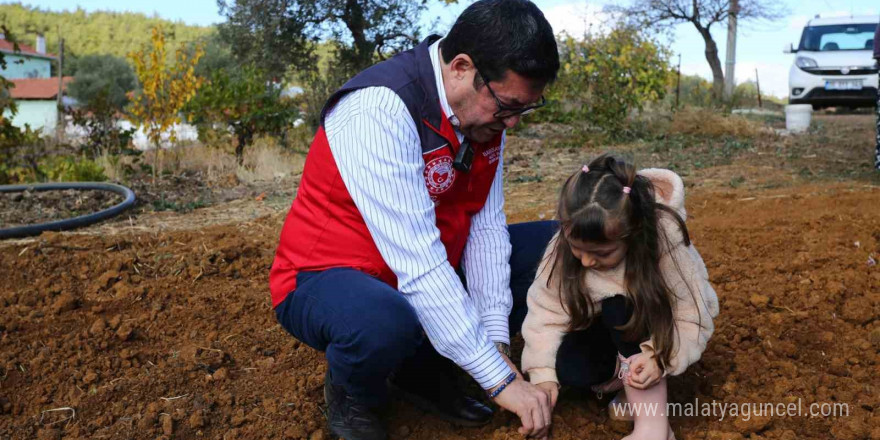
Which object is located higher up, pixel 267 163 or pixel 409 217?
pixel 267 163

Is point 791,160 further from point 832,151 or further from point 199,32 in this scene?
point 199,32

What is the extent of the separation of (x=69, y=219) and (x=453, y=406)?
3.48 metres

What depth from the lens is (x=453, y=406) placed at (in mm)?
2260

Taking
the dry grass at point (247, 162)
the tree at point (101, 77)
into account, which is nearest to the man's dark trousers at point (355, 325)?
the dry grass at point (247, 162)

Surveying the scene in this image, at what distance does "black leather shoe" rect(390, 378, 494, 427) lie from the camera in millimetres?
2242

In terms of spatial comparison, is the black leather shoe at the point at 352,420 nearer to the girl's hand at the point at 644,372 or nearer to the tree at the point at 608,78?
the girl's hand at the point at 644,372

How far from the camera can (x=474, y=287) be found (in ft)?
7.75

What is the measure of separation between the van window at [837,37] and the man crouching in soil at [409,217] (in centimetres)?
1357

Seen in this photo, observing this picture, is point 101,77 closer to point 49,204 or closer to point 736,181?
point 49,204

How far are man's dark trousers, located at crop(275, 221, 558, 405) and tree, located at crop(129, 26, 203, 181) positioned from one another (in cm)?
570

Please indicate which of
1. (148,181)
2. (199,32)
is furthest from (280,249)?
(199,32)

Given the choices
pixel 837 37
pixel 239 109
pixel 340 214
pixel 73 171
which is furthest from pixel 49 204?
pixel 837 37

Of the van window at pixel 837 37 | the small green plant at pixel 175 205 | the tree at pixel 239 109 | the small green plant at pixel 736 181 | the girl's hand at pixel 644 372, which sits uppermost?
the van window at pixel 837 37

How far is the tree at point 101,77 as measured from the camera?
108 feet
